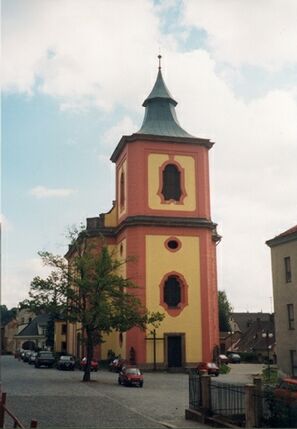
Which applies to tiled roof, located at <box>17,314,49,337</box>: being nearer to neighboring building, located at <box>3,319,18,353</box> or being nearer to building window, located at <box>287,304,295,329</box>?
neighboring building, located at <box>3,319,18,353</box>

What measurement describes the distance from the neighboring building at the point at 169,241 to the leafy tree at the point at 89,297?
6112 millimetres

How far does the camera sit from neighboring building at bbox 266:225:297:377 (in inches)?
1415

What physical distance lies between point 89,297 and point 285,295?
12.5m

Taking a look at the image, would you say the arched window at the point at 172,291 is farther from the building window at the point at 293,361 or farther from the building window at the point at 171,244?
the building window at the point at 293,361

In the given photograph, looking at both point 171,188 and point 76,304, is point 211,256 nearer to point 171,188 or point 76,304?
point 171,188

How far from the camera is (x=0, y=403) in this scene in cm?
1350

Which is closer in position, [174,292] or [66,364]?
[174,292]

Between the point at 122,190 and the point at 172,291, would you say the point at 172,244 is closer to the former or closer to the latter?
the point at 172,291

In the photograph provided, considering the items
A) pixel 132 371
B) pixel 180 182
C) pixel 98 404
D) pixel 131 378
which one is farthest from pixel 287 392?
pixel 180 182

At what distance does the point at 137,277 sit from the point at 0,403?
Result: 29.1 metres

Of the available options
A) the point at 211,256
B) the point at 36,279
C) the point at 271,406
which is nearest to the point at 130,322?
the point at 36,279

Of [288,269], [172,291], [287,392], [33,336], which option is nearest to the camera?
[287,392]

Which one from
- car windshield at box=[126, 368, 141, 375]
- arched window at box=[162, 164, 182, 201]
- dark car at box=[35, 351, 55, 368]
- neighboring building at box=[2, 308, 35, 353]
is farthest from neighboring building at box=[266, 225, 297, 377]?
neighboring building at box=[2, 308, 35, 353]

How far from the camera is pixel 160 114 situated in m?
49.3
